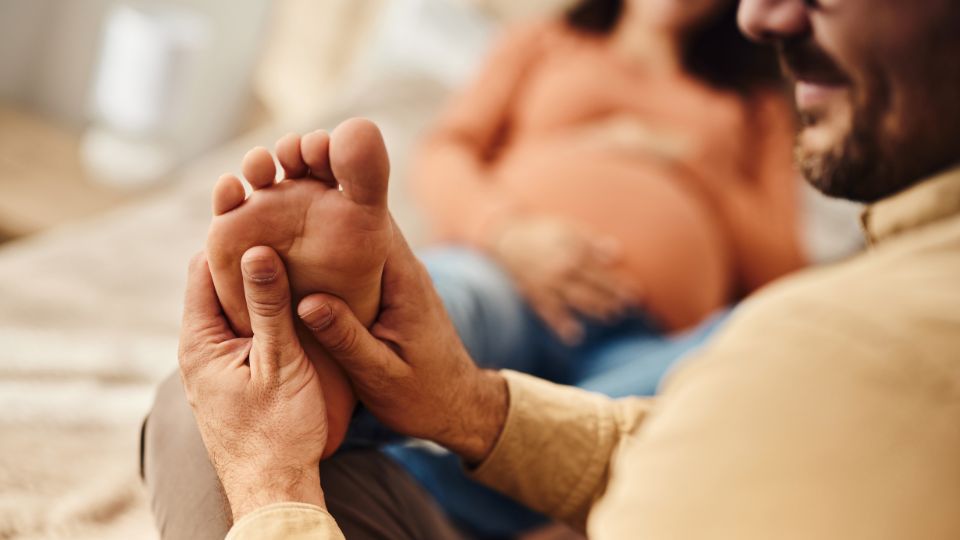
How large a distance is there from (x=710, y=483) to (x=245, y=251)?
287 millimetres

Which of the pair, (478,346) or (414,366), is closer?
(414,366)

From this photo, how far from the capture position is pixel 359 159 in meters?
0.42

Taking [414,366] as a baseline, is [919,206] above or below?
above

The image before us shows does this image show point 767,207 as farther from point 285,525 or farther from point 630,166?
point 285,525

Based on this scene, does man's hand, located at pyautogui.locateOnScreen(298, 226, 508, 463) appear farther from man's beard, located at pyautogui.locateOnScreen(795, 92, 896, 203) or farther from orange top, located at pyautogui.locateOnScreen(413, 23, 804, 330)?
orange top, located at pyautogui.locateOnScreen(413, 23, 804, 330)

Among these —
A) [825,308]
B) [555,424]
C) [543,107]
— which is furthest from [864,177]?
→ [543,107]

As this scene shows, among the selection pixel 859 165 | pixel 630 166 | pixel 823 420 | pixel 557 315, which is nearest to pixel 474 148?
pixel 630 166

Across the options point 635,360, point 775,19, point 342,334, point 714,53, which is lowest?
point 635,360

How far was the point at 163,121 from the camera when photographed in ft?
4.85

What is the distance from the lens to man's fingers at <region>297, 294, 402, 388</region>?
44 centimetres

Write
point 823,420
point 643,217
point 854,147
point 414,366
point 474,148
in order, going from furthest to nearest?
point 474,148 < point 643,217 < point 414,366 < point 854,147 < point 823,420

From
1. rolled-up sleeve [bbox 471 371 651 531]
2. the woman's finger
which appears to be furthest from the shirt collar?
the woman's finger

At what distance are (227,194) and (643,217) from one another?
2.42 feet

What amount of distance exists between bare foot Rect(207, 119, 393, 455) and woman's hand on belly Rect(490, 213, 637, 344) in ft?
1.77
